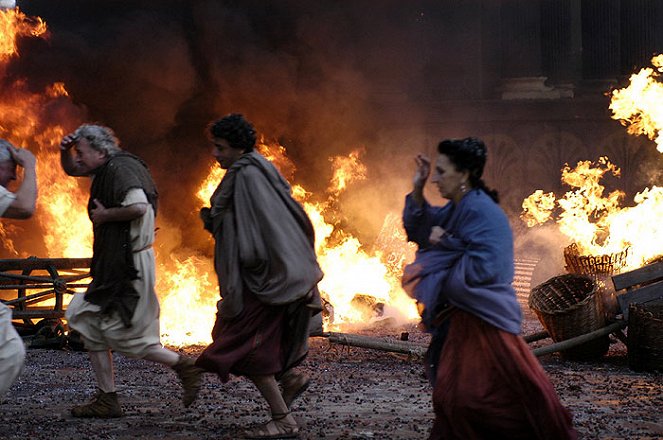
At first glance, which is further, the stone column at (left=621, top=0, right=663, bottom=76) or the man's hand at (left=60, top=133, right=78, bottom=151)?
the stone column at (left=621, top=0, right=663, bottom=76)

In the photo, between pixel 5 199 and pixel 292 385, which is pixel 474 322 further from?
pixel 5 199

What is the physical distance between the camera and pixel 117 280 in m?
5.84

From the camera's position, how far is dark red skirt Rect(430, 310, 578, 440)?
166 inches

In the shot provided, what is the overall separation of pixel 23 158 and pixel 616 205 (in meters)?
12.2

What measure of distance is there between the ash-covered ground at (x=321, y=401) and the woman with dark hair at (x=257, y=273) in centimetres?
48

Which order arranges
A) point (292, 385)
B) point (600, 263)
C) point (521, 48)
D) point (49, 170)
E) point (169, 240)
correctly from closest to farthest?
point (292, 385) → point (600, 263) → point (49, 170) → point (169, 240) → point (521, 48)

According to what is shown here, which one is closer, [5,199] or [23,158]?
[5,199]

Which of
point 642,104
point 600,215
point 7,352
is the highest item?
point 642,104

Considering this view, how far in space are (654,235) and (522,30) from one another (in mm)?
6982

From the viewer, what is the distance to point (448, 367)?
4.36 meters

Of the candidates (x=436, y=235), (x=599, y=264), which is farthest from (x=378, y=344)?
(x=436, y=235)

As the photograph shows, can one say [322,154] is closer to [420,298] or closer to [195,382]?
[195,382]

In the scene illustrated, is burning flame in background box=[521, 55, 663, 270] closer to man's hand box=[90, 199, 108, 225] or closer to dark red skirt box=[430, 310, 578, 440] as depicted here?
dark red skirt box=[430, 310, 578, 440]

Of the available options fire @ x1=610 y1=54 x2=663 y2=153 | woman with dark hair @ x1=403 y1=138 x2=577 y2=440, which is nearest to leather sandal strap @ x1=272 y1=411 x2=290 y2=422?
woman with dark hair @ x1=403 y1=138 x2=577 y2=440
